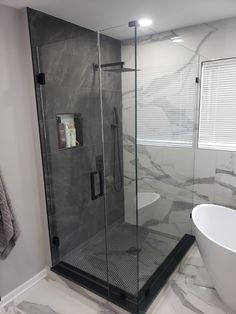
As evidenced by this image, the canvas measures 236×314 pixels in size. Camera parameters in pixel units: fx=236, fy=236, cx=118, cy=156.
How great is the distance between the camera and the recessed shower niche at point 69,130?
7.90 ft

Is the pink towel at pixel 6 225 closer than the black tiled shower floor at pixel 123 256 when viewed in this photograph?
Yes

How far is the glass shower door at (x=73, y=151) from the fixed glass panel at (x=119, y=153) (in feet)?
0.35

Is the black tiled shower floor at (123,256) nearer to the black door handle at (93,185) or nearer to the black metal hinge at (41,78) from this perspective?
the black door handle at (93,185)

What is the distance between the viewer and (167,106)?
Answer: 2.49 metres

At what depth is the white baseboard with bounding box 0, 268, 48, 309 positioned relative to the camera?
6.85ft

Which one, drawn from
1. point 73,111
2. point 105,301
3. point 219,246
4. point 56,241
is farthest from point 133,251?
point 73,111

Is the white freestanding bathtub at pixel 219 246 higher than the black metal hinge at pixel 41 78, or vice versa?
the black metal hinge at pixel 41 78

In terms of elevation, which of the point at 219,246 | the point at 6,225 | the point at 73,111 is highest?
the point at 73,111

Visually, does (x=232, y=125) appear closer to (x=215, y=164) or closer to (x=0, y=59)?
(x=215, y=164)

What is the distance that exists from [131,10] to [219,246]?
6.77ft

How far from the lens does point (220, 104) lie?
256 cm

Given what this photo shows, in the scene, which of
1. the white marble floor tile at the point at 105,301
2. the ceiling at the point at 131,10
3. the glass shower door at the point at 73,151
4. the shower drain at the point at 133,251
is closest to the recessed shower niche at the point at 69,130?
the glass shower door at the point at 73,151

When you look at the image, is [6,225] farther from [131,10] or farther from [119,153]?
[131,10]

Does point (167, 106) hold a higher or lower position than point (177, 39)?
lower
